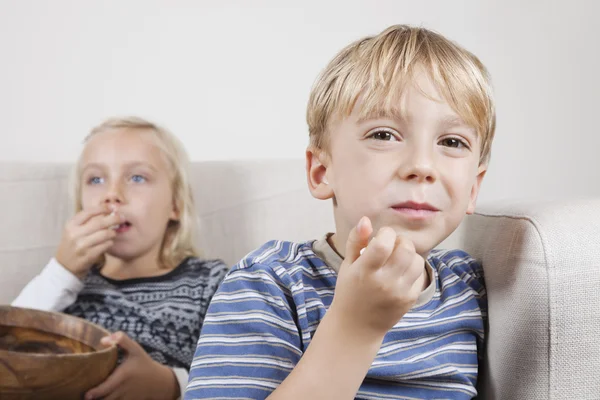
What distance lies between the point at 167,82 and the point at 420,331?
A: 1.24 m

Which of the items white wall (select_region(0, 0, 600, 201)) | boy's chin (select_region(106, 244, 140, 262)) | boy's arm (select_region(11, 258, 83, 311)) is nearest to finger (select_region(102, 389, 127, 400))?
boy's arm (select_region(11, 258, 83, 311))

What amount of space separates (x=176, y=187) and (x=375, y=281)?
0.95 m

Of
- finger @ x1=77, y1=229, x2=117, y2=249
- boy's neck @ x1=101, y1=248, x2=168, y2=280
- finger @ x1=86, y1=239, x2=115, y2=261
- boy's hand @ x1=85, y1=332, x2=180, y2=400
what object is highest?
finger @ x1=77, y1=229, x2=117, y2=249

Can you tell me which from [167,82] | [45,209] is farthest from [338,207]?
[167,82]

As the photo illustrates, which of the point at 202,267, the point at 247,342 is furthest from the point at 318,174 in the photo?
the point at 202,267

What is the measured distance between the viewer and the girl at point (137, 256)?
132 cm

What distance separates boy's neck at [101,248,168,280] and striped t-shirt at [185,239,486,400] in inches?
25.5

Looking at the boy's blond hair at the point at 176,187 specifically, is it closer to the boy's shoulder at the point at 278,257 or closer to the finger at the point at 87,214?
the finger at the point at 87,214

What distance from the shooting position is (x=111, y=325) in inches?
52.4

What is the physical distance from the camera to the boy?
0.67 m

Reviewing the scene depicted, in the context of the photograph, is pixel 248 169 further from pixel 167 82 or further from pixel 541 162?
pixel 541 162

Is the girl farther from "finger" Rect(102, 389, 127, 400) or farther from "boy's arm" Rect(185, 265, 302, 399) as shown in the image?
"boy's arm" Rect(185, 265, 302, 399)

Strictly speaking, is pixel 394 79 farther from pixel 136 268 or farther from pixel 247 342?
pixel 136 268

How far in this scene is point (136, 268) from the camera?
1453 mm
